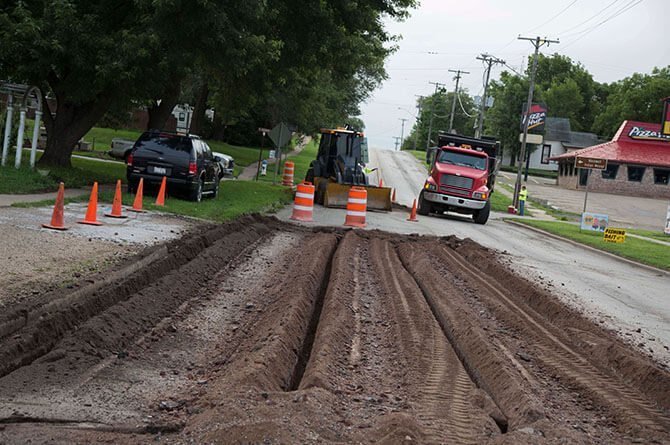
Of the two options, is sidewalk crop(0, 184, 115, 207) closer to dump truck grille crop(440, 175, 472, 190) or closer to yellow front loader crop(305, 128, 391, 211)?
yellow front loader crop(305, 128, 391, 211)

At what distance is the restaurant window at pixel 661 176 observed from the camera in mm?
69438

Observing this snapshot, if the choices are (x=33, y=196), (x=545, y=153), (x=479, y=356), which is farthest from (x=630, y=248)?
(x=545, y=153)

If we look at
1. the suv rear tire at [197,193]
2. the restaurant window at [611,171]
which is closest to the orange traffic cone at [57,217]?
the suv rear tire at [197,193]

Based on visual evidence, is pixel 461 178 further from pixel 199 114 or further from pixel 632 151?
pixel 632 151

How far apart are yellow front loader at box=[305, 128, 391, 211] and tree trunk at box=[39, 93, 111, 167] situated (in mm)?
8614

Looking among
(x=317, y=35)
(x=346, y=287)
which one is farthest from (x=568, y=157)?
(x=346, y=287)

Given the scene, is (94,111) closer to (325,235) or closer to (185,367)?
(325,235)

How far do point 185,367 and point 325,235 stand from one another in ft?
43.3

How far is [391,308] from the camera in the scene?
36.6 feet

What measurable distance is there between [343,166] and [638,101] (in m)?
80.8

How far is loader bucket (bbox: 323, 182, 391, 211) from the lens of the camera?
30.4 meters

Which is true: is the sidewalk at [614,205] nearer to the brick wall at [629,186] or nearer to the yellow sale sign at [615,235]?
the brick wall at [629,186]

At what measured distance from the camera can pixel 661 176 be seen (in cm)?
6975

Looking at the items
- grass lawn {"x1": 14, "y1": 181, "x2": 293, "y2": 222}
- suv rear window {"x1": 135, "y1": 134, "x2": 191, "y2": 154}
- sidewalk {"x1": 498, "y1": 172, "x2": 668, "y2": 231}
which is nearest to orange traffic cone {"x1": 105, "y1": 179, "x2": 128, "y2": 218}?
grass lawn {"x1": 14, "y1": 181, "x2": 293, "y2": 222}
